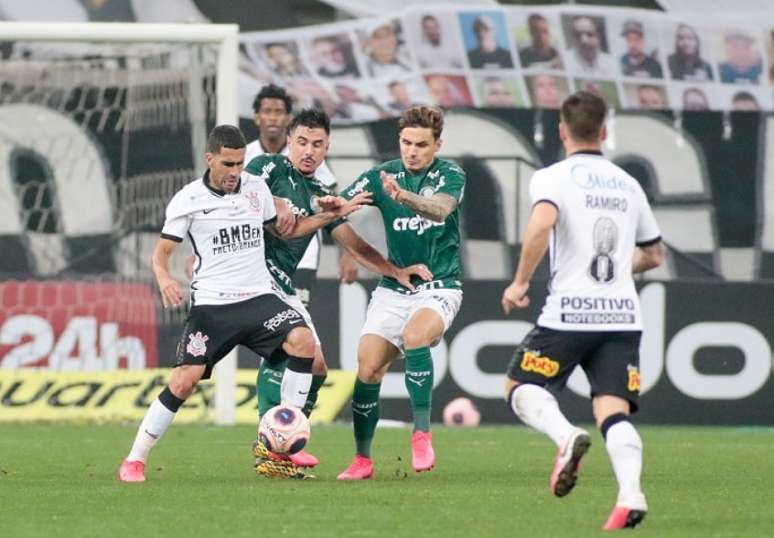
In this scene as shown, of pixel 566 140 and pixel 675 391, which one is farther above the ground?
pixel 566 140

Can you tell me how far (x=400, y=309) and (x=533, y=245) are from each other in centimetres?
281

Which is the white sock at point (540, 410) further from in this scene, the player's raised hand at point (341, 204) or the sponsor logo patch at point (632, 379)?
the player's raised hand at point (341, 204)

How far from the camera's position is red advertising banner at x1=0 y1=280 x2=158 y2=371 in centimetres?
1541

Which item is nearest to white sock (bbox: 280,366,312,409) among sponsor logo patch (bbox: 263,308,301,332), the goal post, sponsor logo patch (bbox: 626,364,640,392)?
sponsor logo patch (bbox: 263,308,301,332)

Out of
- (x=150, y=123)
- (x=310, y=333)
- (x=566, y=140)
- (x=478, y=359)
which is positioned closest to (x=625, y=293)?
(x=566, y=140)

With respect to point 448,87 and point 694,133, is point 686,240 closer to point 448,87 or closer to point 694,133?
point 694,133

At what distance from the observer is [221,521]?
751cm

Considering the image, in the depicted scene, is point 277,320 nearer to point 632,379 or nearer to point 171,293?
point 171,293

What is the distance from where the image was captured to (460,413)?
15648mm

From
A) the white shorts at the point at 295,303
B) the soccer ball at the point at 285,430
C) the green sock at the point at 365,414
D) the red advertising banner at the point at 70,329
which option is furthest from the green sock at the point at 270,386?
the red advertising banner at the point at 70,329

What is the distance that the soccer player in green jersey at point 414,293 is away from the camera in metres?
9.82

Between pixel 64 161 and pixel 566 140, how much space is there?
35.6 ft

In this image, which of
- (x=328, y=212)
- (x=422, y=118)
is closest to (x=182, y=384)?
(x=328, y=212)

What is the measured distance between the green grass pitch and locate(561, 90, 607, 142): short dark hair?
1571 millimetres
